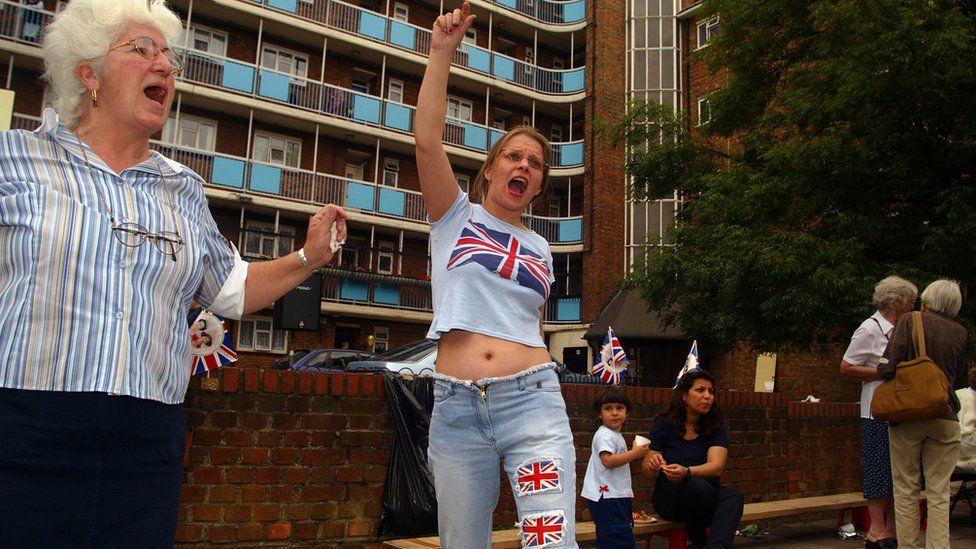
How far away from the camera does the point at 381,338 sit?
27359mm

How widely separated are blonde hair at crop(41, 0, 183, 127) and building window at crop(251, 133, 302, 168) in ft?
80.9

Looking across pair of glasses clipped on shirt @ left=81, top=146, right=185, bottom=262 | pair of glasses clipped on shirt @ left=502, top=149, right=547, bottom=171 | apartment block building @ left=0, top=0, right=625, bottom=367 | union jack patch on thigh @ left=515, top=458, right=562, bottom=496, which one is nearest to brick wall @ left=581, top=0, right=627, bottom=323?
apartment block building @ left=0, top=0, right=625, bottom=367

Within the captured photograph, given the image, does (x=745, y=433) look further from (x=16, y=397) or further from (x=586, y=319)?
(x=586, y=319)

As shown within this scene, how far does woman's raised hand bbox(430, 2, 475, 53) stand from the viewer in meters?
2.70

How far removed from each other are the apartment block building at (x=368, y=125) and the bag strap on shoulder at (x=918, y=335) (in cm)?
1859

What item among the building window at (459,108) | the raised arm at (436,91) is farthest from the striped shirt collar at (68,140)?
the building window at (459,108)

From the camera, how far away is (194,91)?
77.4ft

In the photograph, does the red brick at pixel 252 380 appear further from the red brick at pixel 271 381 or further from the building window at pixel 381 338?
the building window at pixel 381 338

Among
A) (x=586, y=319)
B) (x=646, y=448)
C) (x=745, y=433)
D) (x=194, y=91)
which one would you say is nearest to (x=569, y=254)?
(x=586, y=319)

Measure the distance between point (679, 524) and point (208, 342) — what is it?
11.6 ft

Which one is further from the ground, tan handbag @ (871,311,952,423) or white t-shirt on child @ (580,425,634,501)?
tan handbag @ (871,311,952,423)

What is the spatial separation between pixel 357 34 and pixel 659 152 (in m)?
15.3

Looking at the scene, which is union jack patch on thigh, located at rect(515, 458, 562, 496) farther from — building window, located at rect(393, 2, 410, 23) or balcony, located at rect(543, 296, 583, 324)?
building window, located at rect(393, 2, 410, 23)

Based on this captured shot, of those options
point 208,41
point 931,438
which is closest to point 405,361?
point 931,438
